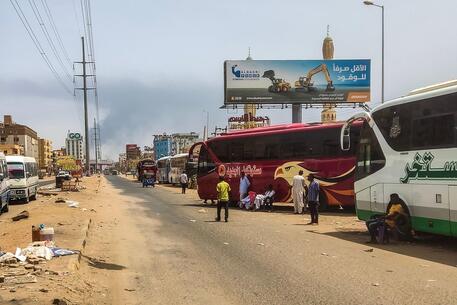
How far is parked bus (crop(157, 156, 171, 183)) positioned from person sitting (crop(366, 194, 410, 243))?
50897mm

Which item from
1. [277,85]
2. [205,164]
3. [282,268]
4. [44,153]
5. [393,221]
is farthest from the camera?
[44,153]

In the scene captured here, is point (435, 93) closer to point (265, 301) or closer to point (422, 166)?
point (422, 166)

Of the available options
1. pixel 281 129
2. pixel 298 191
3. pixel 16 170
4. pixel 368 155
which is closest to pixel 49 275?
pixel 368 155

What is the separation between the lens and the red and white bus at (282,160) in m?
23.2

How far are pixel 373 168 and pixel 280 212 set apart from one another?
9564mm

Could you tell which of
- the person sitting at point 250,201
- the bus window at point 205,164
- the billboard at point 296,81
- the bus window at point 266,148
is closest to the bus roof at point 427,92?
the bus window at point 266,148

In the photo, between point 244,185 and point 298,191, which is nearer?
point 298,191

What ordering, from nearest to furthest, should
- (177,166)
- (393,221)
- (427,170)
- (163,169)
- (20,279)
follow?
(20,279)
(427,170)
(393,221)
(177,166)
(163,169)

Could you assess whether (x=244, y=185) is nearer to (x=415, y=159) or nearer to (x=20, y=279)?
(x=415, y=159)

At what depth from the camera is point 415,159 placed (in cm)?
1322

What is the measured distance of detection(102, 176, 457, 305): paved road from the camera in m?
7.98

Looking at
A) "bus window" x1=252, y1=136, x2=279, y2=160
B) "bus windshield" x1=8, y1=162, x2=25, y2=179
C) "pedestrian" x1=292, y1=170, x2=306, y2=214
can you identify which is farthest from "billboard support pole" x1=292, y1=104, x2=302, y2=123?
"pedestrian" x1=292, y1=170, x2=306, y2=214

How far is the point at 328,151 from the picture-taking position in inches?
925

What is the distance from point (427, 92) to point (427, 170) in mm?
1854
